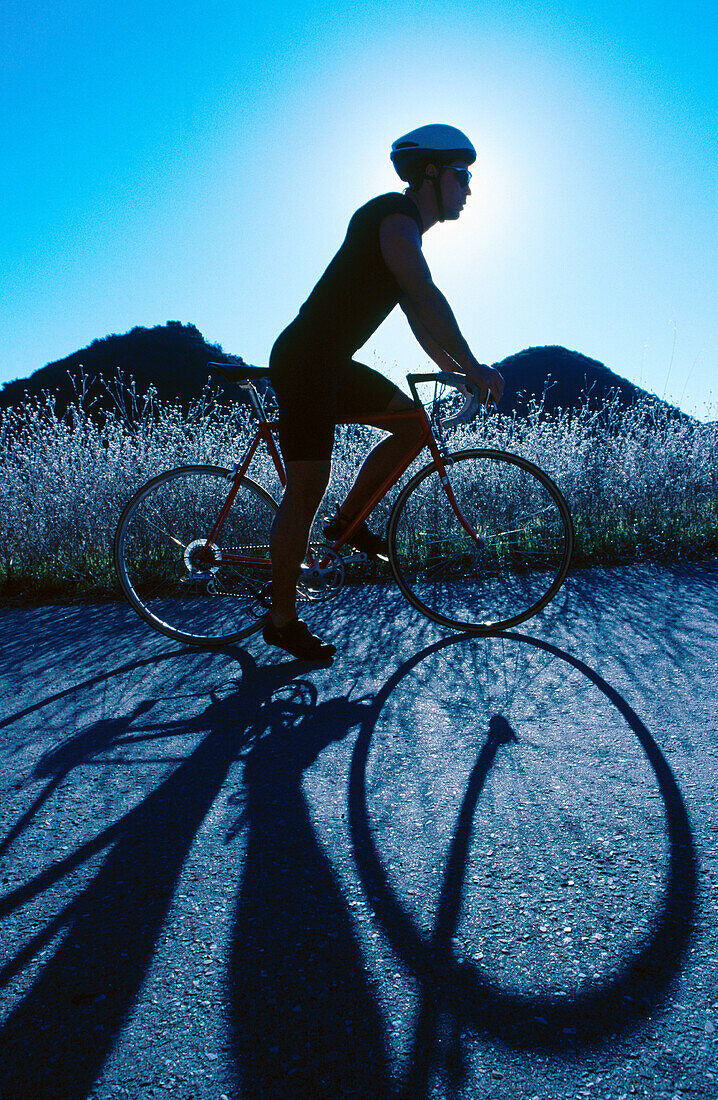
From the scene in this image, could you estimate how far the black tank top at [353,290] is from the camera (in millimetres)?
2914

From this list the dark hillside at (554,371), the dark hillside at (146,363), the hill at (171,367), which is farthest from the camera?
the dark hillside at (146,363)

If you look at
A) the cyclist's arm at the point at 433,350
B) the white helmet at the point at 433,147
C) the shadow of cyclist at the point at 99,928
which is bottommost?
the shadow of cyclist at the point at 99,928

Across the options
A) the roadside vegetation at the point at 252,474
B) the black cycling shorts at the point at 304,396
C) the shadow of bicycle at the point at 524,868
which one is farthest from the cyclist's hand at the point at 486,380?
the roadside vegetation at the point at 252,474

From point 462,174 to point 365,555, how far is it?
5.79 feet

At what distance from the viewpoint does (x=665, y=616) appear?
12.1 feet

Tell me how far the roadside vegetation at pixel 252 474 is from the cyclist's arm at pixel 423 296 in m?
2.65

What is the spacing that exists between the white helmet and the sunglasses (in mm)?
36

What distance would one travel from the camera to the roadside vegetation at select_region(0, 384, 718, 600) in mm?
5754

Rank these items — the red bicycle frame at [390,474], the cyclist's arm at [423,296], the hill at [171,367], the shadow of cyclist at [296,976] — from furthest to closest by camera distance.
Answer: the hill at [171,367] < the red bicycle frame at [390,474] < the cyclist's arm at [423,296] < the shadow of cyclist at [296,976]

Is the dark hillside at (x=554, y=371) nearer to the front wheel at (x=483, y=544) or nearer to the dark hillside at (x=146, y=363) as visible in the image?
the dark hillside at (x=146, y=363)

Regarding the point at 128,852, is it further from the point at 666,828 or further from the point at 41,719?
the point at 666,828

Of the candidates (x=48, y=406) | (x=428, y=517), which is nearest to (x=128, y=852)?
(x=428, y=517)

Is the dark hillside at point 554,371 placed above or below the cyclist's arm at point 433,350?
above

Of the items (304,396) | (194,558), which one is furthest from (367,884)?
(194,558)
